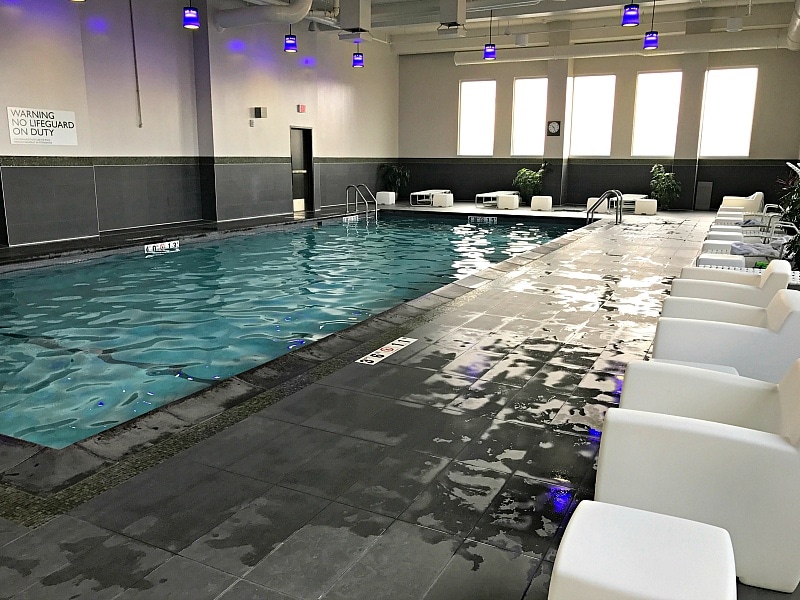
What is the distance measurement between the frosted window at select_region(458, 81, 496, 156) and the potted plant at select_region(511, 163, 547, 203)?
145cm

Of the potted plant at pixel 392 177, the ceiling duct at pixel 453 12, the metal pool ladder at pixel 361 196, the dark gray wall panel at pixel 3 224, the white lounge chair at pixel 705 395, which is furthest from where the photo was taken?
the potted plant at pixel 392 177

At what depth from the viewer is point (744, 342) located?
284 cm

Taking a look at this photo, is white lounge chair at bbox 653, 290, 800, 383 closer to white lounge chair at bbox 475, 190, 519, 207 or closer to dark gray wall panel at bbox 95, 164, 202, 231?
dark gray wall panel at bbox 95, 164, 202, 231

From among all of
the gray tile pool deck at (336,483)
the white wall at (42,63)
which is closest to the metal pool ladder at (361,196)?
the white wall at (42,63)

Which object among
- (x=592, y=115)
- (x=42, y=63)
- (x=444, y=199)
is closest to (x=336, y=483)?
(x=42, y=63)

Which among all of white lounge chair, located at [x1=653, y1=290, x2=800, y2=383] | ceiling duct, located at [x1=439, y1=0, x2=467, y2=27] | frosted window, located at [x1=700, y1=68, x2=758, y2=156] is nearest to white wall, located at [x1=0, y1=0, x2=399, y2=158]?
ceiling duct, located at [x1=439, y1=0, x2=467, y2=27]

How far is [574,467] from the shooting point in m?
2.67

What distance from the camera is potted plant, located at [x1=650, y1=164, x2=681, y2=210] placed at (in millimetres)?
15445

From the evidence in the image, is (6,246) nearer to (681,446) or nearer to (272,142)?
(272,142)

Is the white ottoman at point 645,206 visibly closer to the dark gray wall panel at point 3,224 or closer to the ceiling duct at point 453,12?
the ceiling duct at point 453,12

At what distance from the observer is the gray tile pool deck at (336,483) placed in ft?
6.41

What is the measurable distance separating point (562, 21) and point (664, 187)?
462 centimetres

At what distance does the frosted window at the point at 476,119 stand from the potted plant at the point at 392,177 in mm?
1732

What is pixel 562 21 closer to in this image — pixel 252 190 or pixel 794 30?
pixel 794 30
